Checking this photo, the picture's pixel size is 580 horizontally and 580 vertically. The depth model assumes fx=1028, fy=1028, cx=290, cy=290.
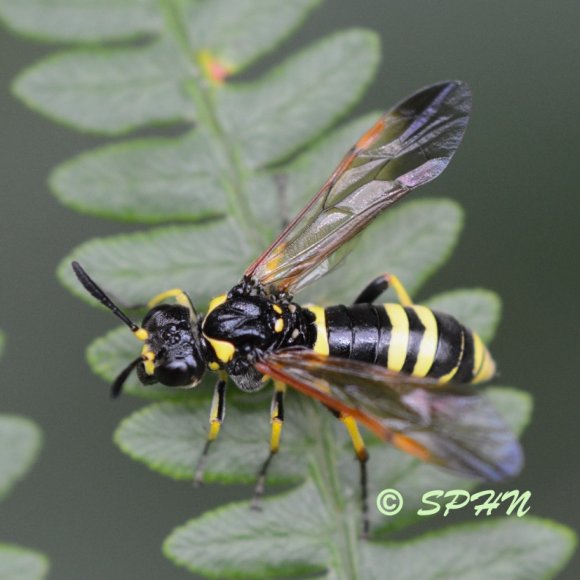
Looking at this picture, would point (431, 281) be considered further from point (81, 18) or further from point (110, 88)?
point (81, 18)

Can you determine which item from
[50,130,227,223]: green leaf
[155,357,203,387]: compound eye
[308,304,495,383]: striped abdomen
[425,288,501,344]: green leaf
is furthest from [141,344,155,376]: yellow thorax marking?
[425,288,501,344]: green leaf

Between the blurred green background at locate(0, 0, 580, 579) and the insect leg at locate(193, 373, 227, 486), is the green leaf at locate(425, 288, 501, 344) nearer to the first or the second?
the insect leg at locate(193, 373, 227, 486)

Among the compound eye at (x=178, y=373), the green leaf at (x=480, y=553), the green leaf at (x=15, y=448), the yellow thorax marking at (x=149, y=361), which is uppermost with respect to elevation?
the yellow thorax marking at (x=149, y=361)

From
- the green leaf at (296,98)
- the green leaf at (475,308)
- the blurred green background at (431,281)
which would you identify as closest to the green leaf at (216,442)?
the green leaf at (475,308)

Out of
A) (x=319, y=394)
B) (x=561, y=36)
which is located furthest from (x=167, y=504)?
(x=561, y=36)

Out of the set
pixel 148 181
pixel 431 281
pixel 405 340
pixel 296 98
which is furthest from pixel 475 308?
pixel 431 281

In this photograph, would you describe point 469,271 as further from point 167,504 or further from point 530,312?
→ point 167,504

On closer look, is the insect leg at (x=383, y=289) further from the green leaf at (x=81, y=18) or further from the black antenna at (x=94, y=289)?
the green leaf at (x=81, y=18)

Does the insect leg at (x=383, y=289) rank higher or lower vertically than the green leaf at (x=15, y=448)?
higher
